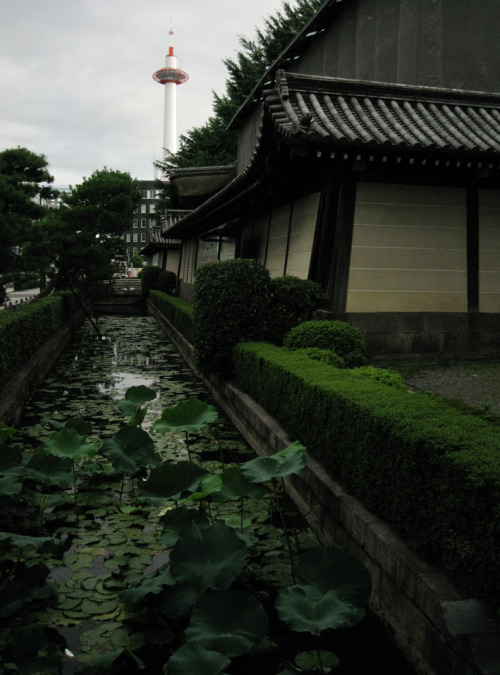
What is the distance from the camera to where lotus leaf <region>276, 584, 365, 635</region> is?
8.13 ft

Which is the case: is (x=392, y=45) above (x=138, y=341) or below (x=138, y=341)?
above

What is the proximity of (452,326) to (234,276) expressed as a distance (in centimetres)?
360

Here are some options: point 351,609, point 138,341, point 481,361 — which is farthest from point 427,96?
point 138,341

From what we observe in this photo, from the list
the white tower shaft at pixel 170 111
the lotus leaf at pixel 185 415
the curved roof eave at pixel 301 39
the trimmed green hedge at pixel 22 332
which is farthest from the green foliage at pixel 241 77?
the white tower shaft at pixel 170 111

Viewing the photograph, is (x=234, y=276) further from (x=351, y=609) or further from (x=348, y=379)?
(x=351, y=609)

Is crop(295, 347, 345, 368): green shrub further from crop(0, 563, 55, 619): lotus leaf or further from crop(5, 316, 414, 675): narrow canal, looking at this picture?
crop(0, 563, 55, 619): lotus leaf

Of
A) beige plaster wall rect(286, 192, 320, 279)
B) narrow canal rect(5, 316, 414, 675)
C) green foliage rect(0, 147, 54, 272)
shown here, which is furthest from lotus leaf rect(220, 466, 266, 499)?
green foliage rect(0, 147, 54, 272)

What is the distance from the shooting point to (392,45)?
43.3 ft

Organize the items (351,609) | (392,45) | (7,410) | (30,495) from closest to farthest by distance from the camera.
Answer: (351,609), (30,495), (7,410), (392,45)

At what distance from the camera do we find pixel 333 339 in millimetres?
7488

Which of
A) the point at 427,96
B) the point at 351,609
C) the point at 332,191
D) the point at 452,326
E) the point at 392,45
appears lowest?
the point at 351,609

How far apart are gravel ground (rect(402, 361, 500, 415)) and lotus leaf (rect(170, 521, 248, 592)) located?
3.77 metres

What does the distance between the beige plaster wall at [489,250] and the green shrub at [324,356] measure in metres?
3.58

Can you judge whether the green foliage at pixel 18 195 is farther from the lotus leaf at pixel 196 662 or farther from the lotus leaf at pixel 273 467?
the lotus leaf at pixel 196 662
